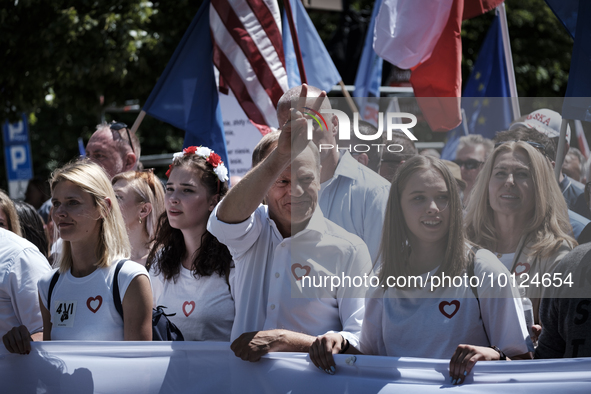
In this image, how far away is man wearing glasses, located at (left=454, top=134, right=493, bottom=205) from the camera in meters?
2.38

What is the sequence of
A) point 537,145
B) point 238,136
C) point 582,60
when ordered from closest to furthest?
point 537,145
point 582,60
point 238,136

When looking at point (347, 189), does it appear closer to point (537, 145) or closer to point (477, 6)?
point (537, 145)

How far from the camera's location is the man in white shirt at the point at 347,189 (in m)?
2.50

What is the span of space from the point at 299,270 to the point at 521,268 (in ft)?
2.76

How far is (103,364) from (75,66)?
5526 mm

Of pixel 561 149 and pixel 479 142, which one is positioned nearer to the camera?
pixel 479 142

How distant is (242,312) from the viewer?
8.78ft

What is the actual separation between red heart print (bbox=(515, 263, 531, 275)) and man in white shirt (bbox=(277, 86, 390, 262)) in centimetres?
51

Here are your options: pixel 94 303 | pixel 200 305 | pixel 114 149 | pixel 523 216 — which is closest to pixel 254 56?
pixel 114 149

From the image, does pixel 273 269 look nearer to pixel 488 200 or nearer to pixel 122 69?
pixel 488 200

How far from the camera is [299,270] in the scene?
2525 millimetres

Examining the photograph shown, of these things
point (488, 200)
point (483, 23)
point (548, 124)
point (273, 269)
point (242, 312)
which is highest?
point (483, 23)

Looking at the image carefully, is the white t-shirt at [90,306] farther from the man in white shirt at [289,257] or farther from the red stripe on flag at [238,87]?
the red stripe on flag at [238,87]

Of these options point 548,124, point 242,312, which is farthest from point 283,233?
point 548,124
